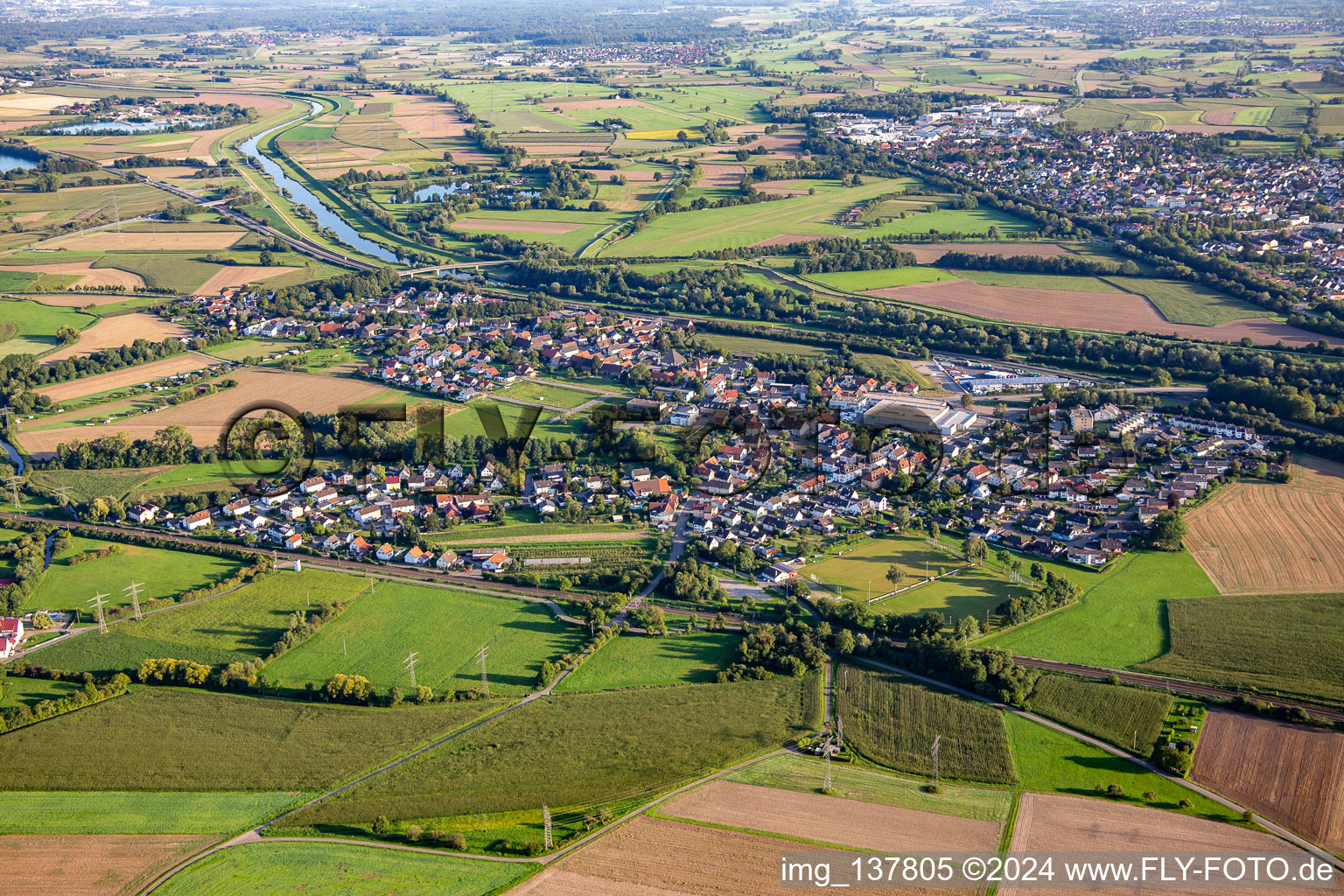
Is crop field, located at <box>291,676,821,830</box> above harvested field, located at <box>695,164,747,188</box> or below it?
below

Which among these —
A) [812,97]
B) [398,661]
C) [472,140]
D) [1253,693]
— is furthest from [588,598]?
[812,97]

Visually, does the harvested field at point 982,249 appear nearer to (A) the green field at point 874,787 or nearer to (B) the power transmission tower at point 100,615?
(A) the green field at point 874,787

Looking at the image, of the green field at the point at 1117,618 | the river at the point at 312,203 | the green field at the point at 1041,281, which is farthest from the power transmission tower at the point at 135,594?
the green field at the point at 1041,281

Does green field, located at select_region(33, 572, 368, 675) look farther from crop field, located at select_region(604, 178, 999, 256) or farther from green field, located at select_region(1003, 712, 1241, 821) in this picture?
crop field, located at select_region(604, 178, 999, 256)

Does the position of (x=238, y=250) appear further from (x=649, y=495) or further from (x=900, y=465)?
(x=900, y=465)

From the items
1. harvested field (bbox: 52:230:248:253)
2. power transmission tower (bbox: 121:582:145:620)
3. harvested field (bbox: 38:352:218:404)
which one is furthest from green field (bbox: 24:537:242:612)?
harvested field (bbox: 52:230:248:253)

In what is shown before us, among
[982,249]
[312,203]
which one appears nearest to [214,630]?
[982,249]
